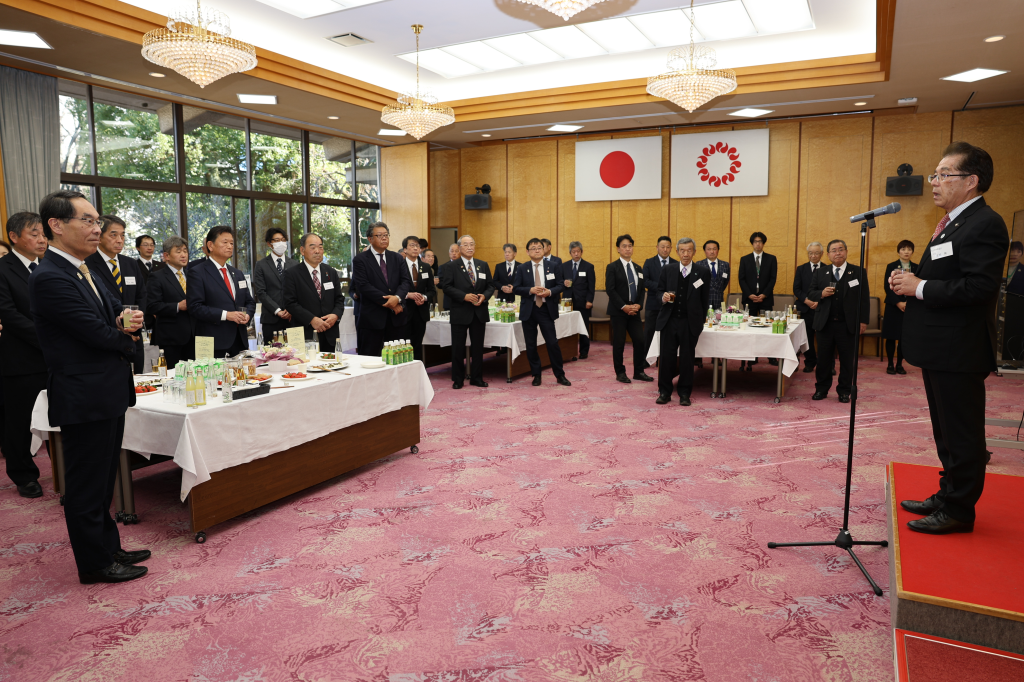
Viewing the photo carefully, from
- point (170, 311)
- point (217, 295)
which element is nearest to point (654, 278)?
point (217, 295)

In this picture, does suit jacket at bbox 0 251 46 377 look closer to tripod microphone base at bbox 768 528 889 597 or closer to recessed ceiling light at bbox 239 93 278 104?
tripod microphone base at bbox 768 528 889 597

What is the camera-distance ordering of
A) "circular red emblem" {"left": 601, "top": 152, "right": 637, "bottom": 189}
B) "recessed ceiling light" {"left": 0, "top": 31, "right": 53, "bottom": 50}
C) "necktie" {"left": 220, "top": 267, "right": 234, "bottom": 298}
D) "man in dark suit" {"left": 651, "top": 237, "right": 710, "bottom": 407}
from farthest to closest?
"circular red emblem" {"left": 601, "top": 152, "right": 637, "bottom": 189} < "man in dark suit" {"left": 651, "top": 237, "right": 710, "bottom": 407} < "recessed ceiling light" {"left": 0, "top": 31, "right": 53, "bottom": 50} < "necktie" {"left": 220, "top": 267, "right": 234, "bottom": 298}

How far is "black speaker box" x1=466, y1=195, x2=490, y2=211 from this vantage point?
12445 mm

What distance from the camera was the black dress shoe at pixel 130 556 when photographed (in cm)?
308

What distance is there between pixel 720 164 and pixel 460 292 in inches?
234

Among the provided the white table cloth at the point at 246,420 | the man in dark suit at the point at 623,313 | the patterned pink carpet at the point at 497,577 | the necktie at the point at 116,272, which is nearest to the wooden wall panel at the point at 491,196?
the man in dark suit at the point at 623,313

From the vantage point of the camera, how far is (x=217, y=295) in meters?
4.77

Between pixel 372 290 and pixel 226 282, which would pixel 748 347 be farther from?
pixel 226 282

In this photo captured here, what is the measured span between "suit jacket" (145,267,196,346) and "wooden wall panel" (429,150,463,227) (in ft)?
27.3

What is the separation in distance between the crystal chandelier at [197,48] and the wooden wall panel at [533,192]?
23.1 feet

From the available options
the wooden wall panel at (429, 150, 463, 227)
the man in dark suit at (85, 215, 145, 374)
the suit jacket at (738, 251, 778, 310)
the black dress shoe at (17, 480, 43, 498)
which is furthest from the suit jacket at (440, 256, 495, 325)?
the wooden wall panel at (429, 150, 463, 227)

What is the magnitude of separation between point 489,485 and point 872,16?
693 centimetres

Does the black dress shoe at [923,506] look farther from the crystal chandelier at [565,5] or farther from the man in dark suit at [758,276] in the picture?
the man in dark suit at [758,276]

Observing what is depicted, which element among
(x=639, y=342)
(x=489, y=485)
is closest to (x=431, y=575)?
(x=489, y=485)
